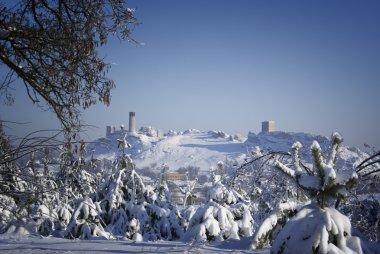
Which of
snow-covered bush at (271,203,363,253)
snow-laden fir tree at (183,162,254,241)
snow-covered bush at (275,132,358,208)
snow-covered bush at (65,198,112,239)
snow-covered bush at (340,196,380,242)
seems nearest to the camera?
snow-covered bush at (271,203,363,253)

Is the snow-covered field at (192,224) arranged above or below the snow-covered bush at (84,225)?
above

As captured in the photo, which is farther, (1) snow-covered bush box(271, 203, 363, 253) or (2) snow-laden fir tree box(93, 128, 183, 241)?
(2) snow-laden fir tree box(93, 128, 183, 241)

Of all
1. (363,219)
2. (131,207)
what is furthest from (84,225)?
(363,219)

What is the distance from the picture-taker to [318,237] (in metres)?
2.36

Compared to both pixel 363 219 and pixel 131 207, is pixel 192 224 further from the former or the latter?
pixel 131 207

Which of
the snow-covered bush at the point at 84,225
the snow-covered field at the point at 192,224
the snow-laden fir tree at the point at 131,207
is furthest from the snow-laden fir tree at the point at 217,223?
the snow-laden fir tree at the point at 131,207

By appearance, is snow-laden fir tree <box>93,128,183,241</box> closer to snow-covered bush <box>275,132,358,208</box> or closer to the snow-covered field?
the snow-covered field

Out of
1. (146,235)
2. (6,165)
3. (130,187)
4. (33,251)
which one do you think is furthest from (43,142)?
(130,187)

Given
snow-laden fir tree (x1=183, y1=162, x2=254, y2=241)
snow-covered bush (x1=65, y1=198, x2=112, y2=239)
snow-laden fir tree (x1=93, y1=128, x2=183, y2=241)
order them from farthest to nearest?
snow-laden fir tree (x1=93, y1=128, x2=183, y2=241) → snow-covered bush (x1=65, y1=198, x2=112, y2=239) → snow-laden fir tree (x1=183, y1=162, x2=254, y2=241)

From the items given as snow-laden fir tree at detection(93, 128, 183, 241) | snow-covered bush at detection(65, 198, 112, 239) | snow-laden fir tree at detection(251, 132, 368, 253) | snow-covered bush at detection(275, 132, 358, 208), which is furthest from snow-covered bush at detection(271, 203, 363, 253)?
snow-laden fir tree at detection(93, 128, 183, 241)

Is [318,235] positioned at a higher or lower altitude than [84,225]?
higher

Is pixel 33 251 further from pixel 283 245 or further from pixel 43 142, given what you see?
pixel 283 245

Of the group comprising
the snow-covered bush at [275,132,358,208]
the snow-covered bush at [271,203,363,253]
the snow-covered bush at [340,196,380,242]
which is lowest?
the snow-covered bush at [340,196,380,242]

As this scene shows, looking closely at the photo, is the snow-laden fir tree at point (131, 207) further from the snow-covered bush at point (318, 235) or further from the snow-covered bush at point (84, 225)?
the snow-covered bush at point (318, 235)
